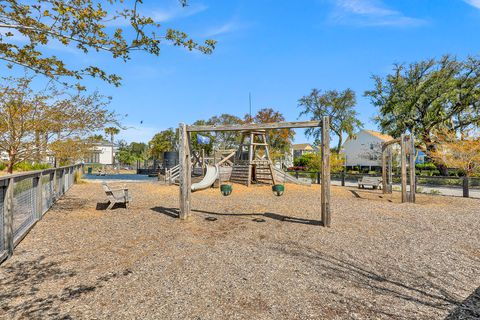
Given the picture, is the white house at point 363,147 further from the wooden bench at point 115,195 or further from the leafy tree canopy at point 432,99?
the wooden bench at point 115,195

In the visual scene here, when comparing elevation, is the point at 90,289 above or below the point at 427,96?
below

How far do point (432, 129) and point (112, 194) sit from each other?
28050 millimetres

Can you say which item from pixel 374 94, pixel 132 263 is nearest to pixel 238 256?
pixel 132 263

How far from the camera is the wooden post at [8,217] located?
15.1ft

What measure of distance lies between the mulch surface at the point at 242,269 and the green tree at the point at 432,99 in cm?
2081

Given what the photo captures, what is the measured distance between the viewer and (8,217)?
4738mm

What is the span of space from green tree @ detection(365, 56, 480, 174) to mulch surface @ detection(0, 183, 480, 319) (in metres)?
20.8

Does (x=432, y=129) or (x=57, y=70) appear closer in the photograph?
(x=57, y=70)

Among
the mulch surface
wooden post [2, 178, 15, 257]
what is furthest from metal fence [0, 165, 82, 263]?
the mulch surface

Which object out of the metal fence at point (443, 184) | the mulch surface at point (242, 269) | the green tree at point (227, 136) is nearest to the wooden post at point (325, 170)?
the mulch surface at point (242, 269)

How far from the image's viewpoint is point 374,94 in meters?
28.9

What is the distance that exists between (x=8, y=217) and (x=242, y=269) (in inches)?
161

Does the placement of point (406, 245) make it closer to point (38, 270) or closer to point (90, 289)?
point (90, 289)

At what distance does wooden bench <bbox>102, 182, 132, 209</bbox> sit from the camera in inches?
365
